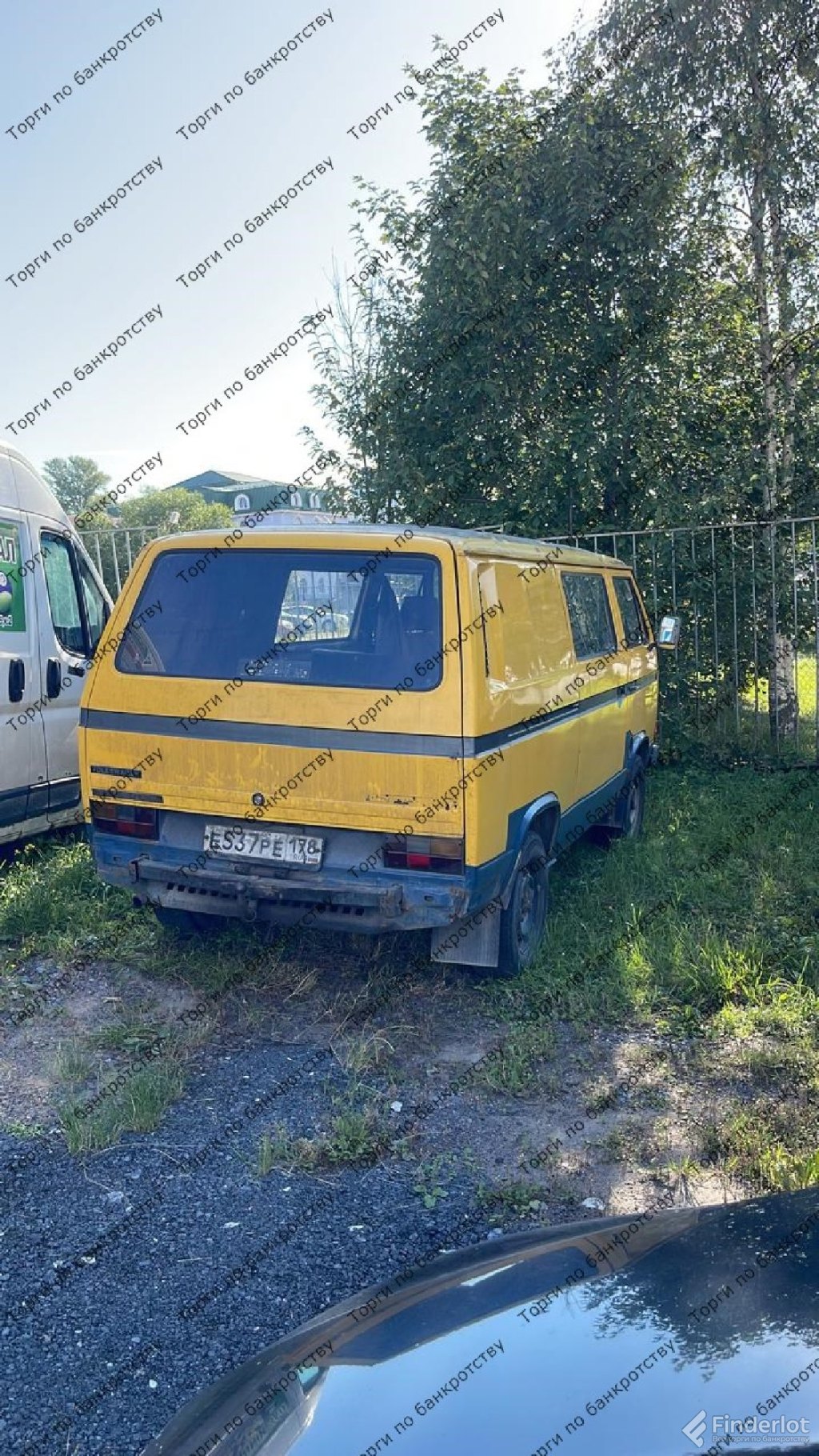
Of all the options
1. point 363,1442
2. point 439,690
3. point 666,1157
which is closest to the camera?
point 363,1442

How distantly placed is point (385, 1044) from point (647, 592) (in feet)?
20.3

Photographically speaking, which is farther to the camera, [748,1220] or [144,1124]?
[144,1124]

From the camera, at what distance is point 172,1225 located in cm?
309

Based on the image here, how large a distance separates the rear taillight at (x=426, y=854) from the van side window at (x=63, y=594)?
3408 mm

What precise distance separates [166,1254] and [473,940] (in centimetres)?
193

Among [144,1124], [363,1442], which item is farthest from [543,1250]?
[144,1124]

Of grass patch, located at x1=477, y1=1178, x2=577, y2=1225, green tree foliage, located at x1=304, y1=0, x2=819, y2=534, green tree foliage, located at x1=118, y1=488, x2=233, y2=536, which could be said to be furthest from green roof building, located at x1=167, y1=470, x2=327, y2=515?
grass patch, located at x1=477, y1=1178, x2=577, y2=1225

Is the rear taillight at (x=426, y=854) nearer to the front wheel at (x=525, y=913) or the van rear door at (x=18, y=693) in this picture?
the front wheel at (x=525, y=913)

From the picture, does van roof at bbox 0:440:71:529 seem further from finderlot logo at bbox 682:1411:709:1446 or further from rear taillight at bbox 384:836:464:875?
finderlot logo at bbox 682:1411:709:1446

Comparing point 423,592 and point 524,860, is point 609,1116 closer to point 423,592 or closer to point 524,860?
point 524,860

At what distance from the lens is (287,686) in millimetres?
4176

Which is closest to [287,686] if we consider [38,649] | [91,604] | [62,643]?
[38,649]

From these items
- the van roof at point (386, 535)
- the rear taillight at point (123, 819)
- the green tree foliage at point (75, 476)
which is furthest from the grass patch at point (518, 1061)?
the green tree foliage at point (75, 476)

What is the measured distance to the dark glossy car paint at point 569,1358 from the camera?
153 centimetres
